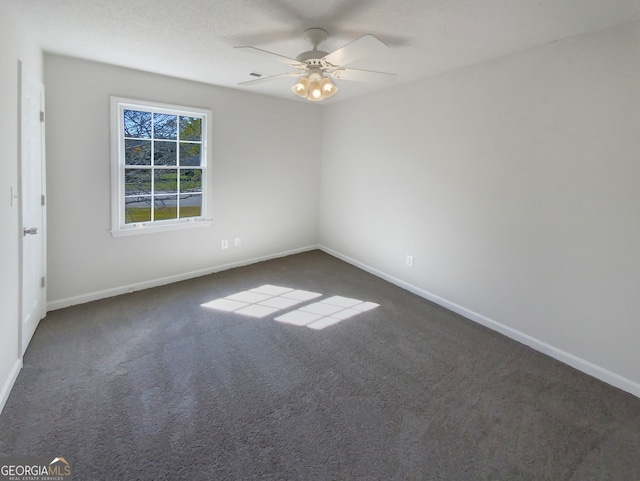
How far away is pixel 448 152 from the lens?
356cm

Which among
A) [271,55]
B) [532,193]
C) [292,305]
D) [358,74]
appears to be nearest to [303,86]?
[271,55]

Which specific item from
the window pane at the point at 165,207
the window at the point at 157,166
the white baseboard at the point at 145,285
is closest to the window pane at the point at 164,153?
the window at the point at 157,166

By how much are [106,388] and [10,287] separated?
0.91m

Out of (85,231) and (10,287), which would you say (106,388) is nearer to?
(10,287)

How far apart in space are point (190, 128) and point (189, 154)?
0.32 meters

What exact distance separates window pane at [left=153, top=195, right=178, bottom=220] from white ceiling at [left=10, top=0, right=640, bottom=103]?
1.48m

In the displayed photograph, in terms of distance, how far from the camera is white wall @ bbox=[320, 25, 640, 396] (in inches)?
93.6

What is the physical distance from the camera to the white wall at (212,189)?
3.32 meters

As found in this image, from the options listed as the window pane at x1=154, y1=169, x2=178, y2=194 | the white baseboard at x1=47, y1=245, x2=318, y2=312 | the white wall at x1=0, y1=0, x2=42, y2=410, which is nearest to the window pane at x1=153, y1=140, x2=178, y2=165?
the window pane at x1=154, y1=169, x2=178, y2=194

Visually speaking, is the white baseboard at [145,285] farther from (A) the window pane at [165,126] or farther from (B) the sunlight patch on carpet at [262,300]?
(A) the window pane at [165,126]

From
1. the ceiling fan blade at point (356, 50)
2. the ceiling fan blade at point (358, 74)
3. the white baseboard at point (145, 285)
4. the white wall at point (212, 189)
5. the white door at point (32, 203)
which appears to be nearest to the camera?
the ceiling fan blade at point (356, 50)

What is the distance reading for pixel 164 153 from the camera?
402 cm

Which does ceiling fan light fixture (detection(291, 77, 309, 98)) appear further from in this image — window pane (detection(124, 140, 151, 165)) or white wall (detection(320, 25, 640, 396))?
window pane (detection(124, 140, 151, 165))

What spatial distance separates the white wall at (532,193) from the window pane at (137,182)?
285 cm
